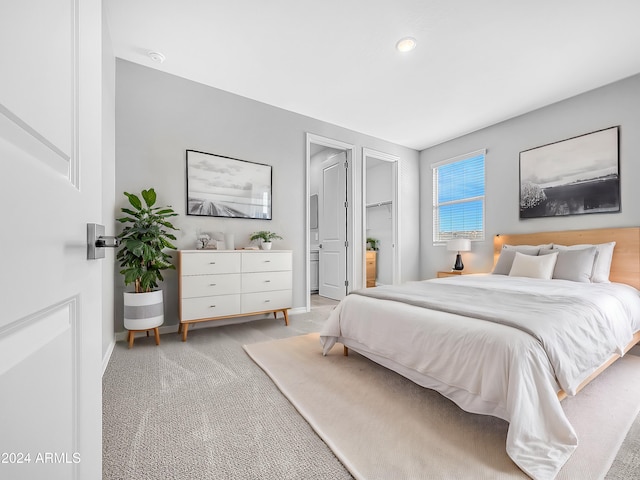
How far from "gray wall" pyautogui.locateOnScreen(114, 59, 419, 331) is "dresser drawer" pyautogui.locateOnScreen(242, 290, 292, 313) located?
511 mm

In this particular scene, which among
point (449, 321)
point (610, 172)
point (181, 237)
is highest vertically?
point (610, 172)

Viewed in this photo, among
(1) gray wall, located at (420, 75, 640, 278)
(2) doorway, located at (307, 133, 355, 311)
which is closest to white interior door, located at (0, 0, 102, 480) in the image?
(2) doorway, located at (307, 133, 355, 311)

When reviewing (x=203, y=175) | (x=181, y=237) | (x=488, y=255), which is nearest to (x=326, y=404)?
(x=181, y=237)

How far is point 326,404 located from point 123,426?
1076 millimetres

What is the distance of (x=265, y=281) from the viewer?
3268mm

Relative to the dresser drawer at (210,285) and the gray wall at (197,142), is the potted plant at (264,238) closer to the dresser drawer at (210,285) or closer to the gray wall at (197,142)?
the gray wall at (197,142)

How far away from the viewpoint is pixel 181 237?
3.13m

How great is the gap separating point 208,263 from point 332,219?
2632mm

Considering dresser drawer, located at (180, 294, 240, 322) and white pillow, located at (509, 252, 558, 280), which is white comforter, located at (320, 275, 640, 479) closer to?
white pillow, located at (509, 252, 558, 280)

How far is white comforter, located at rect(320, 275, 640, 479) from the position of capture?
126 centimetres

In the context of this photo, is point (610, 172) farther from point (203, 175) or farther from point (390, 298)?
point (203, 175)

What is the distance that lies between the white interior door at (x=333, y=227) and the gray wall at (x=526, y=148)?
162 centimetres

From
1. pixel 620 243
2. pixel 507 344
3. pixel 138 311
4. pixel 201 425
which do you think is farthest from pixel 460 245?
pixel 138 311

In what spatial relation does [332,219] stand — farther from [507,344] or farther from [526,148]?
[507,344]
